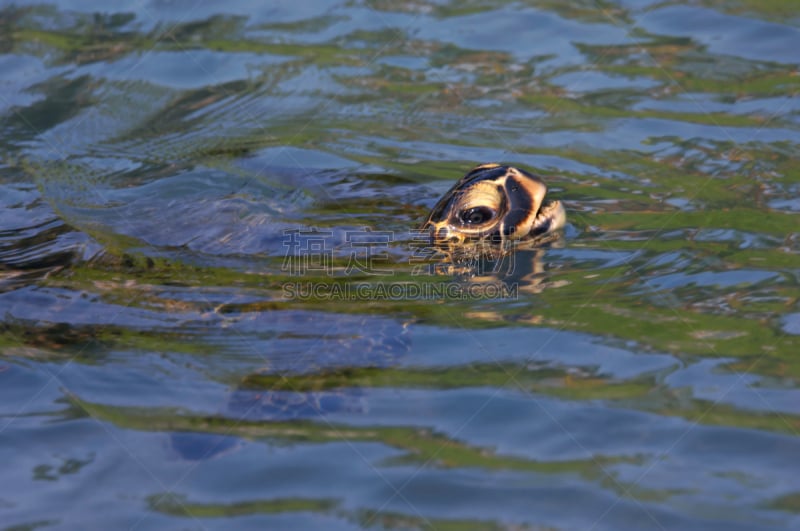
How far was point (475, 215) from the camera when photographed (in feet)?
14.8

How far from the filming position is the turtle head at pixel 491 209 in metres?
4.48

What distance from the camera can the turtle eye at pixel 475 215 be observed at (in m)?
4.50

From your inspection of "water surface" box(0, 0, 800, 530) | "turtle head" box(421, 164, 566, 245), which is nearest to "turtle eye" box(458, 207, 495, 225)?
"turtle head" box(421, 164, 566, 245)

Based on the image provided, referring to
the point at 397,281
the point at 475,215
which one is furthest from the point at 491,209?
the point at 397,281

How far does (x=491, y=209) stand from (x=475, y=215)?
9 cm

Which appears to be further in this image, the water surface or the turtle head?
the turtle head

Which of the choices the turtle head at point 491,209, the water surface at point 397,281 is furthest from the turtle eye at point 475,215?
the water surface at point 397,281

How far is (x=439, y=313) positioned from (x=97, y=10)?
636 cm

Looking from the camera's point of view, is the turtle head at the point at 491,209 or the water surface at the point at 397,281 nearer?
the water surface at the point at 397,281

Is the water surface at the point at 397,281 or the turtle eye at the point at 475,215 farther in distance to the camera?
the turtle eye at the point at 475,215

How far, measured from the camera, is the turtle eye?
450cm

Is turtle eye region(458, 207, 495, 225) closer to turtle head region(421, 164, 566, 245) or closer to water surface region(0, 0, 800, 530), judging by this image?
turtle head region(421, 164, 566, 245)

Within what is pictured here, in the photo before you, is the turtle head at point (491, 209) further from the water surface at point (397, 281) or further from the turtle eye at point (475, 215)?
the water surface at point (397, 281)

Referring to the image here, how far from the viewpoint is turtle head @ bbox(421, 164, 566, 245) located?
448 centimetres
